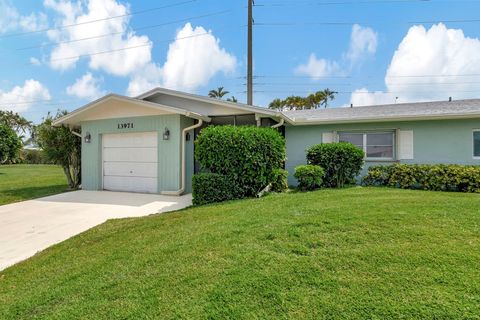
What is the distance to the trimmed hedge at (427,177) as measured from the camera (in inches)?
312

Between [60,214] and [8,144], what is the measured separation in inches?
754

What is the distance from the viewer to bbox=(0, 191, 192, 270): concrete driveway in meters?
4.78

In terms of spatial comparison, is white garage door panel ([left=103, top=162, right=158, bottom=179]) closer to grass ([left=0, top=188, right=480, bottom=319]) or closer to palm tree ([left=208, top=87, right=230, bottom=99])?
grass ([left=0, top=188, right=480, bottom=319])

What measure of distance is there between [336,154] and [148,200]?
650cm

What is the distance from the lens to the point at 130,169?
10.2 m

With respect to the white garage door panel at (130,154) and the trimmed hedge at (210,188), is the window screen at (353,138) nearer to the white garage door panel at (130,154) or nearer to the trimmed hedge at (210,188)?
the trimmed hedge at (210,188)

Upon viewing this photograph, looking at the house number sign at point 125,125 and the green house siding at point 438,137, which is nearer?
the green house siding at point 438,137

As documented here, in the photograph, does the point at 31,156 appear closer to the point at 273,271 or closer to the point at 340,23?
the point at 340,23

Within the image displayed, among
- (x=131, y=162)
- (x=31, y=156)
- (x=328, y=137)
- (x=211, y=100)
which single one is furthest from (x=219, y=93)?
(x=131, y=162)

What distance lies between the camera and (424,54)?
12.5m

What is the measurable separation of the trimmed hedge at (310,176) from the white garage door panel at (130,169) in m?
5.25

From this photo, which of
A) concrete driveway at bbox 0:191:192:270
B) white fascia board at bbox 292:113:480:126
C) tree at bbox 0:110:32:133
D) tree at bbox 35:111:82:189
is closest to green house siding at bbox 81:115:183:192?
concrete driveway at bbox 0:191:192:270

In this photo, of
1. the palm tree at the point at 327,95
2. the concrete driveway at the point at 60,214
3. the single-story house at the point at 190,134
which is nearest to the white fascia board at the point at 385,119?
the single-story house at the point at 190,134

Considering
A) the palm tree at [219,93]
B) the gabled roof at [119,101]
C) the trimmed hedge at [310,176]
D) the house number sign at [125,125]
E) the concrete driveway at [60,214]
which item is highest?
the palm tree at [219,93]
